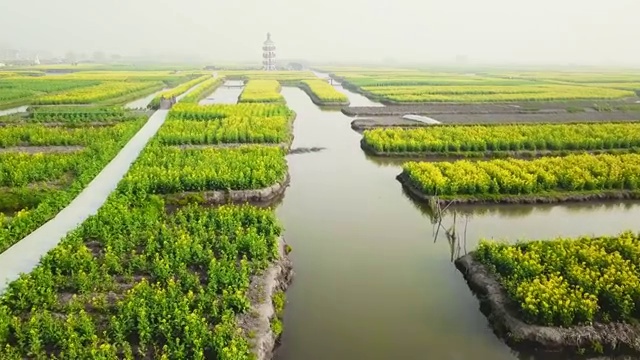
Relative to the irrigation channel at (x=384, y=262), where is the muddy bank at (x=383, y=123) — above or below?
above

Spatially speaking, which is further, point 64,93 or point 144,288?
point 64,93

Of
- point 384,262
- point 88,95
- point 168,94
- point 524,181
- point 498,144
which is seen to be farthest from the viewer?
point 168,94

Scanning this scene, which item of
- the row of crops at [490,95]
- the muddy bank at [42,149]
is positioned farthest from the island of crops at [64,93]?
the row of crops at [490,95]

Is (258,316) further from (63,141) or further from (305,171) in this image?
(63,141)

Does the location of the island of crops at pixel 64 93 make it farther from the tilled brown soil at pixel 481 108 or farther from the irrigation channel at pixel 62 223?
the irrigation channel at pixel 62 223

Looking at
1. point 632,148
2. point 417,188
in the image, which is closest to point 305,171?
point 417,188

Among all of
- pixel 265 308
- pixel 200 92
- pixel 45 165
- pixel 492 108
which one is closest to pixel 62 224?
pixel 45 165

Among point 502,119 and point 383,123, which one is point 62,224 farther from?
point 502,119
